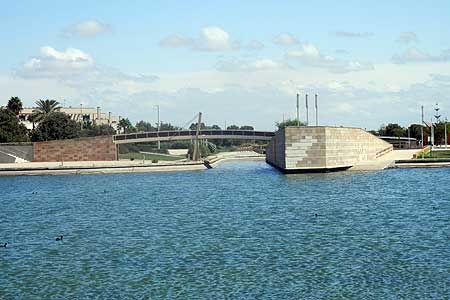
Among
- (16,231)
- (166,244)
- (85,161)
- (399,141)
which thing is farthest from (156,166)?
(399,141)

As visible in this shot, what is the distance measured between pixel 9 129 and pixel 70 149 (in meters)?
19.6

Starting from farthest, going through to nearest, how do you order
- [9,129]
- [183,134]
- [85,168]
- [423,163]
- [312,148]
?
1. [183,134]
2. [9,129]
3. [85,168]
4. [423,163]
5. [312,148]

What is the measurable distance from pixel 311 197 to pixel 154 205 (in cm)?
1152

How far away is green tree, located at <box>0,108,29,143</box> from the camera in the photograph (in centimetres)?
13475

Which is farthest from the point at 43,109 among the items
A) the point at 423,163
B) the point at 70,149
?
the point at 423,163

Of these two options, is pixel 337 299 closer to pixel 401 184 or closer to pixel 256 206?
pixel 256 206

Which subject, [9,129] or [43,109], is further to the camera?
[43,109]

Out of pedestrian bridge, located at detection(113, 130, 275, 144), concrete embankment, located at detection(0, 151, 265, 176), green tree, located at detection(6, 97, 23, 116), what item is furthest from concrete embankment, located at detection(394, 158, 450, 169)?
green tree, located at detection(6, 97, 23, 116)

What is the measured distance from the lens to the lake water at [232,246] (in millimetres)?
24641

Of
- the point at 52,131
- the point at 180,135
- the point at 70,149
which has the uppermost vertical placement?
the point at 52,131

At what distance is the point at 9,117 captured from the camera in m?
142

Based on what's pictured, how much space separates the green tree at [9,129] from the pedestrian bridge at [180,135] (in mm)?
17643

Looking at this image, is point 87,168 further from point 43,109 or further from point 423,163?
point 43,109

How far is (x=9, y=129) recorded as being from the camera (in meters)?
139
